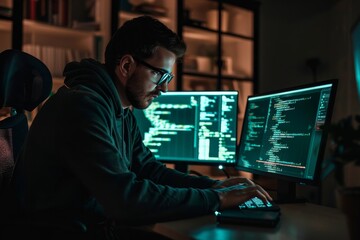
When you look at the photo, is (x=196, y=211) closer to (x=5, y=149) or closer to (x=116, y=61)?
(x=116, y=61)

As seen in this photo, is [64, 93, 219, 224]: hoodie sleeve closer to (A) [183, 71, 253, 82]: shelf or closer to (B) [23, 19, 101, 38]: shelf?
(B) [23, 19, 101, 38]: shelf

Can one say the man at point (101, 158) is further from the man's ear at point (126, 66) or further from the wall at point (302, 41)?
the wall at point (302, 41)

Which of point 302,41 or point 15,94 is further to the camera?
point 302,41

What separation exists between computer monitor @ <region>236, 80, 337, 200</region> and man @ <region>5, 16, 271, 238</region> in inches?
6.0

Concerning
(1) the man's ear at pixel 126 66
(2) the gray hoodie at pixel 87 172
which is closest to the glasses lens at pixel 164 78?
(1) the man's ear at pixel 126 66

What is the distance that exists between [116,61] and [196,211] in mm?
621

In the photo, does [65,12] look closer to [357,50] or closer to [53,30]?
[53,30]

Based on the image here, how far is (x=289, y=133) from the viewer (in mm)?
1474

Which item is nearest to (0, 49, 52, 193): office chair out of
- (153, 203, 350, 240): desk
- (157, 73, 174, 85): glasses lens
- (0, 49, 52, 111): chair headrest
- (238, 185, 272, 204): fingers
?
(0, 49, 52, 111): chair headrest

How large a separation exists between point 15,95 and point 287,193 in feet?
3.28

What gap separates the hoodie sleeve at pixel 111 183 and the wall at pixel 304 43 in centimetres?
365

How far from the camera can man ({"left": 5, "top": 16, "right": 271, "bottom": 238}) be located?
1.10 meters

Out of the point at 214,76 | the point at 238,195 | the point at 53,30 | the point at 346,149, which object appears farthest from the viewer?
the point at 214,76

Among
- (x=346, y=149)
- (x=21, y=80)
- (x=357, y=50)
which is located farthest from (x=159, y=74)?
(x=346, y=149)
